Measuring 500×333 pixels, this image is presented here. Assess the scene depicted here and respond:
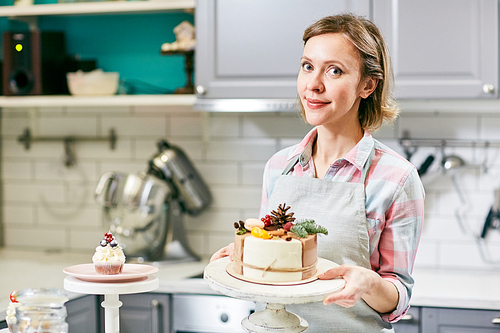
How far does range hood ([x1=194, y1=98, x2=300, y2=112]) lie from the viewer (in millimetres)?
2135

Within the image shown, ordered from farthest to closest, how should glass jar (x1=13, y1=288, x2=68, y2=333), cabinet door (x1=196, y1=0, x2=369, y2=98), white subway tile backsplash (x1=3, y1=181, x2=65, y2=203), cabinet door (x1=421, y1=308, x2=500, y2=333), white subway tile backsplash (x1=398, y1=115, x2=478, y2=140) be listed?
white subway tile backsplash (x1=3, y1=181, x2=65, y2=203) < white subway tile backsplash (x1=398, y1=115, x2=478, y2=140) < cabinet door (x1=196, y1=0, x2=369, y2=98) < cabinet door (x1=421, y1=308, x2=500, y2=333) < glass jar (x1=13, y1=288, x2=68, y2=333)

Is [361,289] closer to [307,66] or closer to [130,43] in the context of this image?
[307,66]

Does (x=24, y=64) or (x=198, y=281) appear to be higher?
(x=24, y=64)

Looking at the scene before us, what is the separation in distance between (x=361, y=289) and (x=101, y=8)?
177 centimetres

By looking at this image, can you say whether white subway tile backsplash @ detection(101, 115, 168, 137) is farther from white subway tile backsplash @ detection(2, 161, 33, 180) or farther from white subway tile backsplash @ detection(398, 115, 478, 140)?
white subway tile backsplash @ detection(398, 115, 478, 140)

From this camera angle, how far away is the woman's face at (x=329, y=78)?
117 centimetres

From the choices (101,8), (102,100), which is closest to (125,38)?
(101,8)

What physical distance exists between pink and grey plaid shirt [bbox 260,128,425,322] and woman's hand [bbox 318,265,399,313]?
0.10ft

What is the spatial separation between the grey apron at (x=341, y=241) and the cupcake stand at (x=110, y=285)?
41 cm

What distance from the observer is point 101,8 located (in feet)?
7.54

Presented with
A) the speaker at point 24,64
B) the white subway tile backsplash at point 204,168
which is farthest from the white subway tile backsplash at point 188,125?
the speaker at point 24,64

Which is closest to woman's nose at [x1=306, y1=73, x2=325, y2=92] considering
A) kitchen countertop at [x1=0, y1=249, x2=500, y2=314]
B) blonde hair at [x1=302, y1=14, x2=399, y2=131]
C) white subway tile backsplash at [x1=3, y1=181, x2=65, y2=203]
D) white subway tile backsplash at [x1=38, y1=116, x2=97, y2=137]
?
blonde hair at [x1=302, y1=14, x2=399, y2=131]

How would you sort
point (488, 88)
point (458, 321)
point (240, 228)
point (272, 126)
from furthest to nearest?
point (272, 126) < point (488, 88) < point (458, 321) < point (240, 228)

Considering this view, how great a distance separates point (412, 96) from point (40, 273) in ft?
5.31
